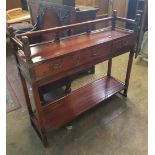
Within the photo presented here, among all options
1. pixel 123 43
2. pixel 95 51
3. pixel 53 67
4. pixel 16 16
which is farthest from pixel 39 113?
pixel 16 16

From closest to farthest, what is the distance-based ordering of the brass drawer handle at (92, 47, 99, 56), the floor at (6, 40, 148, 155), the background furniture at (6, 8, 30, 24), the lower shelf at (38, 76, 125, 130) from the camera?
the brass drawer handle at (92, 47, 99, 56)
the floor at (6, 40, 148, 155)
the lower shelf at (38, 76, 125, 130)
the background furniture at (6, 8, 30, 24)

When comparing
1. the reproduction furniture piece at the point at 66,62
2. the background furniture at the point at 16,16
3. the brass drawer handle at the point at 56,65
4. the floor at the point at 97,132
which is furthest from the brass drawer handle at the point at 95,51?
the background furniture at the point at 16,16

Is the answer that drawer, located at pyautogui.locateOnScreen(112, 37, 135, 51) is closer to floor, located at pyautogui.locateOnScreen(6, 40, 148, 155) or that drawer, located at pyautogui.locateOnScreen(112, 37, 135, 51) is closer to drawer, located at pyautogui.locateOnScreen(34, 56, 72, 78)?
drawer, located at pyautogui.locateOnScreen(34, 56, 72, 78)

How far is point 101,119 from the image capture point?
1794mm

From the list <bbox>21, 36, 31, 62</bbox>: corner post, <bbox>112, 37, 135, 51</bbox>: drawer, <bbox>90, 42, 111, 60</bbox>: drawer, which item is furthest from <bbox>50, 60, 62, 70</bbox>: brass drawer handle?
<bbox>112, 37, 135, 51</bbox>: drawer

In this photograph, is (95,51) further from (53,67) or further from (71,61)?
(53,67)

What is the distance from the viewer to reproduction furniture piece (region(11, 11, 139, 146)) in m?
1.17

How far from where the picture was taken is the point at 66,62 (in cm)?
125

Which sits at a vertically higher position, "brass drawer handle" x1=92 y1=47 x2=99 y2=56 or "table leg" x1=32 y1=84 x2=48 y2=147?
"brass drawer handle" x1=92 y1=47 x2=99 y2=56

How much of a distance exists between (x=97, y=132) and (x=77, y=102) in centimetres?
36

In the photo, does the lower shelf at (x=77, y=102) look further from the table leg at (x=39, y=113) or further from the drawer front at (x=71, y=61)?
the drawer front at (x=71, y=61)
